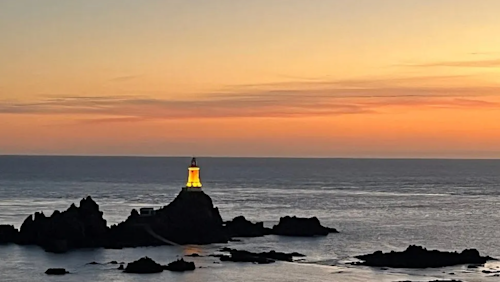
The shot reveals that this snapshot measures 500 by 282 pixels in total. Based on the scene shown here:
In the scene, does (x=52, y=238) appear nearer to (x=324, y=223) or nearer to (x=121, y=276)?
(x=121, y=276)

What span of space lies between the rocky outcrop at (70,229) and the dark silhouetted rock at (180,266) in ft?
42.0

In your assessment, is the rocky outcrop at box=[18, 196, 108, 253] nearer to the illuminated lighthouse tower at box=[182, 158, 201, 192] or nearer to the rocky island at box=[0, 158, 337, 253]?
the rocky island at box=[0, 158, 337, 253]

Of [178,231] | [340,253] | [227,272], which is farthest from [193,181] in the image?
[227,272]

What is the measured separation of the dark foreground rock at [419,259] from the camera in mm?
63250

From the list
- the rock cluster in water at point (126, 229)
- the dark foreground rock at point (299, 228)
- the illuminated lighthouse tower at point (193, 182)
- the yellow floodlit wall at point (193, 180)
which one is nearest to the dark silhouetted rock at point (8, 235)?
the rock cluster in water at point (126, 229)

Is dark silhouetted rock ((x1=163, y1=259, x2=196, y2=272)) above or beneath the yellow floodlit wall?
beneath

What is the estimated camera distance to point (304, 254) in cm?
7019

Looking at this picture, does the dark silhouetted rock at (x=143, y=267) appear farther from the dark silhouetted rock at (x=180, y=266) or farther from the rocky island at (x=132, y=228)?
the rocky island at (x=132, y=228)

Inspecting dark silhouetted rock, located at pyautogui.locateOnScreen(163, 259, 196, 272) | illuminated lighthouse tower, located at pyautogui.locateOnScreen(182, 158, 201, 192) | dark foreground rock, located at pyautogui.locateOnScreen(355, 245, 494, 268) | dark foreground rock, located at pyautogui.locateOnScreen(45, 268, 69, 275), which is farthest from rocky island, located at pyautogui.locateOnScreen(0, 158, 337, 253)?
dark foreground rock, located at pyautogui.locateOnScreen(355, 245, 494, 268)

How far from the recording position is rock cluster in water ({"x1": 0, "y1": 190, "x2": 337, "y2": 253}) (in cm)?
7288

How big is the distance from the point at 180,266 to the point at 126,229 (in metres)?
15.4

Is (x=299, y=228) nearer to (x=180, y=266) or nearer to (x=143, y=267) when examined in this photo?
(x=180, y=266)

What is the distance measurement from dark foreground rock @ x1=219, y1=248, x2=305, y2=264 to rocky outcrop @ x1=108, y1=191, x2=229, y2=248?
31.7ft

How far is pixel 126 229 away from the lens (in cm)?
7575
